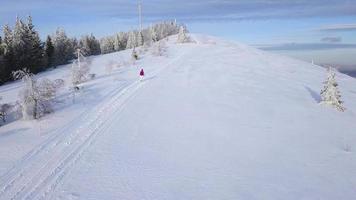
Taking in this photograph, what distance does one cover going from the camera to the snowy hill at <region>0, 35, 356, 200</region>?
44.9ft

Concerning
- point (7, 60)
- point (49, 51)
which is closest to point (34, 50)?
point (7, 60)

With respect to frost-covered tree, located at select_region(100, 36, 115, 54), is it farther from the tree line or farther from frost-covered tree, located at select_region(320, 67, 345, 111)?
frost-covered tree, located at select_region(320, 67, 345, 111)

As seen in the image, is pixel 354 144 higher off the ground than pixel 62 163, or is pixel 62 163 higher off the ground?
pixel 62 163

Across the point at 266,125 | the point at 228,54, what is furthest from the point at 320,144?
the point at 228,54

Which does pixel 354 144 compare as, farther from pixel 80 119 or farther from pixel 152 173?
pixel 80 119

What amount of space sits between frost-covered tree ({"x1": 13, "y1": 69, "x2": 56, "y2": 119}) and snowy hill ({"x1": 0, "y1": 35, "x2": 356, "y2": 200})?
2.06 feet

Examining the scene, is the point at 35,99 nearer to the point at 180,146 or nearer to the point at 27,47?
the point at 180,146

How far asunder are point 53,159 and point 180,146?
531 cm

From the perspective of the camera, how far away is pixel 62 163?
588 inches

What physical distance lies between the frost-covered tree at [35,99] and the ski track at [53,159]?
2263 mm

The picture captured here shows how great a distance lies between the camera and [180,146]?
18.3 m

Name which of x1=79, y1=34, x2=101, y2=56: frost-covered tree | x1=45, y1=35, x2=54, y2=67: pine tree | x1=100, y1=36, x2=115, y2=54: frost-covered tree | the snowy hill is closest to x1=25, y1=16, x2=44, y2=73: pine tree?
x1=45, y1=35, x2=54, y2=67: pine tree

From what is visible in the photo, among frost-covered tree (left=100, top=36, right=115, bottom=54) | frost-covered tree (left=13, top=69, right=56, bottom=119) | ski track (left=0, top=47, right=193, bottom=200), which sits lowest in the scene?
frost-covered tree (left=100, top=36, right=115, bottom=54)

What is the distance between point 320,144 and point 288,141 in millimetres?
1529
